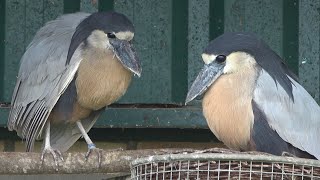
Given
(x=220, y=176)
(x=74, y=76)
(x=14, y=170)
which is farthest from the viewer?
(x=74, y=76)

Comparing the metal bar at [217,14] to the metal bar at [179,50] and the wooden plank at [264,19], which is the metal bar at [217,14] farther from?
the metal bar at [179,50]

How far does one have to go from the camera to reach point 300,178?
10.6ft

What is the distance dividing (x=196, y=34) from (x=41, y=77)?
2.60 ft

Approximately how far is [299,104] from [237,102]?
0.26 metres

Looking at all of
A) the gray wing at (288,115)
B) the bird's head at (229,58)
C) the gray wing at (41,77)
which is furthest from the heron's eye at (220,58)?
the gray wing at (41,77)

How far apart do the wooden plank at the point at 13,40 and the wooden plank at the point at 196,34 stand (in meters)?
0.85

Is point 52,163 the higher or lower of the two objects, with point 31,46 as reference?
lower

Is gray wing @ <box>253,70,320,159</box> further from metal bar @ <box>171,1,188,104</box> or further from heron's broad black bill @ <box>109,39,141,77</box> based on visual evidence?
metal bar @ <box>171,1,188,104</box>

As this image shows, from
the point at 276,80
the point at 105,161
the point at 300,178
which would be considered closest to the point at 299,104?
the point at 276,80

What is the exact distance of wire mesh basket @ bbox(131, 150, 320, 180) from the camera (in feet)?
10.4

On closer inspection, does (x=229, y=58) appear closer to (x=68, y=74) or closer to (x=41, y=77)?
(x=68, y=74)

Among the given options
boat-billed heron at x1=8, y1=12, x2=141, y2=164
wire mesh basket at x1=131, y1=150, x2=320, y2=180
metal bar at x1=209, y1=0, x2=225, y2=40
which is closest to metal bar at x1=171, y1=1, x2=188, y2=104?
metal bar at x1=209, y1=0, x2=225, y2=40

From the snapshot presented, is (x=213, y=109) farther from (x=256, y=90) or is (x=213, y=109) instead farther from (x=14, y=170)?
(x=14, y=170)

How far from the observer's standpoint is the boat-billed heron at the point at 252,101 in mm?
4238
